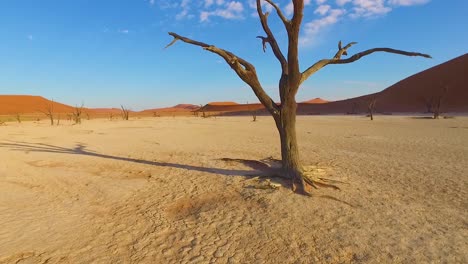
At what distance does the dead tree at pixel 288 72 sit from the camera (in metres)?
5.96

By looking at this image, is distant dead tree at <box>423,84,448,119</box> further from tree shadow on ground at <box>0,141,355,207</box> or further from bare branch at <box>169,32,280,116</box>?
bare branch at <box>169,32,280,116</box>

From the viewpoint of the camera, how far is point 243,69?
6.23m

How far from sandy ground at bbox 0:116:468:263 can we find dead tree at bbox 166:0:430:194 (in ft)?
1.66

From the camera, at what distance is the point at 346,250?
3.65 metres

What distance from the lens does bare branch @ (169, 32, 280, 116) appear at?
604 centimetres

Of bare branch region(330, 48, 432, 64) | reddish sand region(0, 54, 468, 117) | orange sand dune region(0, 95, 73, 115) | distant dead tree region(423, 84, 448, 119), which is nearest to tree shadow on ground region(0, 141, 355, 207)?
bare branch region(330, 48, 432, 64)

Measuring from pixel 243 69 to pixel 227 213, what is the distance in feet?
8.80

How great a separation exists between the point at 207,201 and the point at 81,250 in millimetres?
2117

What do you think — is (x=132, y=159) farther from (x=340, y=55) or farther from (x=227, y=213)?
(x=340, y=55)

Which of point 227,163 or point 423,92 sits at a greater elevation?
point 423,92

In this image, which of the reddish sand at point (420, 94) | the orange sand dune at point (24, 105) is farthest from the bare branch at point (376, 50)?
the orange sand dune at point (24, 105)

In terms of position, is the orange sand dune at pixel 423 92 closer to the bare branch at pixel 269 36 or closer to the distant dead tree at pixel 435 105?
the distant dead tree at pixel 435 105

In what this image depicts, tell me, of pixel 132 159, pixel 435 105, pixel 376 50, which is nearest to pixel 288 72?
pixel 376 50

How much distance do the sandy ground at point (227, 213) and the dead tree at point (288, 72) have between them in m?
0.51
